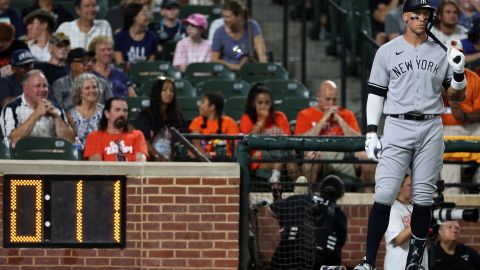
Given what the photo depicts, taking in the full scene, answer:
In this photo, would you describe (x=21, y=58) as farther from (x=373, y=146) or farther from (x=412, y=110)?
(x=412, y=110)

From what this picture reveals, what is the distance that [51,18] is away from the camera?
50.6ft

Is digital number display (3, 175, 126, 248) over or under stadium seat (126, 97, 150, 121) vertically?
under

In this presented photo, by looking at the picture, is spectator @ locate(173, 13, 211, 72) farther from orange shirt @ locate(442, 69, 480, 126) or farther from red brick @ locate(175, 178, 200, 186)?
red brick @ locate(175, 178, 200, 186)

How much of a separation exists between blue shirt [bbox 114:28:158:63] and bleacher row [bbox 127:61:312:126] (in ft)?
1.45

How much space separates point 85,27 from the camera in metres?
15.7

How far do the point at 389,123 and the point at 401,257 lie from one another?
1842 millimetres

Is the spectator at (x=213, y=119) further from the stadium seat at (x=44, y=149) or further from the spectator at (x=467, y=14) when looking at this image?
the spectator at (x=467, y=14)

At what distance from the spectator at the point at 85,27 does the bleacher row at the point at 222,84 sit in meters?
0.62

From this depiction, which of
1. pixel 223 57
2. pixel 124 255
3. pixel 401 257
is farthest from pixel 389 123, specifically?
pixel 223 57

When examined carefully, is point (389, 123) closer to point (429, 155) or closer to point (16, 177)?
point (429, 155)

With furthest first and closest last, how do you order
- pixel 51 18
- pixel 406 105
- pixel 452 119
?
pixel 51 18 → pixel 452 119 → pixel 406 105

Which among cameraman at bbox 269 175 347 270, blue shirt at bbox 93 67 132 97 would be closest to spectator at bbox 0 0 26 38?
blue shirt at bbox 93 67 132 97

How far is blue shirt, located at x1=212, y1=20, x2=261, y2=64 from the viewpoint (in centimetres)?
1587

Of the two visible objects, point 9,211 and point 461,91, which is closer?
point 461,91
